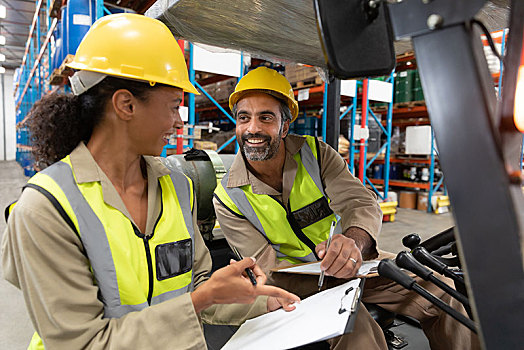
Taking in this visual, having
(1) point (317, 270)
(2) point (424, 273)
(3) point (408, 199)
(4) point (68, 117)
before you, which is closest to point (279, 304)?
(1) point (317, 270)

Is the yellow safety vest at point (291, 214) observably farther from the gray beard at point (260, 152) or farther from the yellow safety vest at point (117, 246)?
the yellow safety vest at point (117, 246)

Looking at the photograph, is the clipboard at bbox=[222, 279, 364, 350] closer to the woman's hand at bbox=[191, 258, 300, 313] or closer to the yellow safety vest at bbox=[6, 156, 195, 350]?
the woman's hand at bbox=[191, 258, 300, 313]

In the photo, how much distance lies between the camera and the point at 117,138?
51.9 inches

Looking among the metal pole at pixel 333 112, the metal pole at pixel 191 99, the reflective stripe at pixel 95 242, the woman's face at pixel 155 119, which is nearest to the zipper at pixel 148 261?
the reflective stripe at pixel 95 242

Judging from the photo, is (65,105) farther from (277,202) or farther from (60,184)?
(277,202)

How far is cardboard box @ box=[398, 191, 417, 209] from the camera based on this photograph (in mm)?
8109

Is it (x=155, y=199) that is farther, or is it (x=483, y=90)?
(x=155, y=199)

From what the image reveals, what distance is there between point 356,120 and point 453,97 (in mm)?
6480

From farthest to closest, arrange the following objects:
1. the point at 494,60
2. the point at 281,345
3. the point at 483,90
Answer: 1. the point at 281,345
2. the point at 494,60
3. the point at 483,90

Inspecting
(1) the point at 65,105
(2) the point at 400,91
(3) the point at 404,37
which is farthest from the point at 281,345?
(2) the point at 400,91

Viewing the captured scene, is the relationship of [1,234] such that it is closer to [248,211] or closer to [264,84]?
[248,211]

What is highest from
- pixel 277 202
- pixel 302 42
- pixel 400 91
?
pixel 400 91

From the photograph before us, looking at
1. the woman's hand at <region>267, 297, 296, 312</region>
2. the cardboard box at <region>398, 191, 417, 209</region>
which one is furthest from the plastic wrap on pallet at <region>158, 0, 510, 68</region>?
the cardboard box at <region>398, 191, 417, 209</region>

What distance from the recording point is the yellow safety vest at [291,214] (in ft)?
6.98
